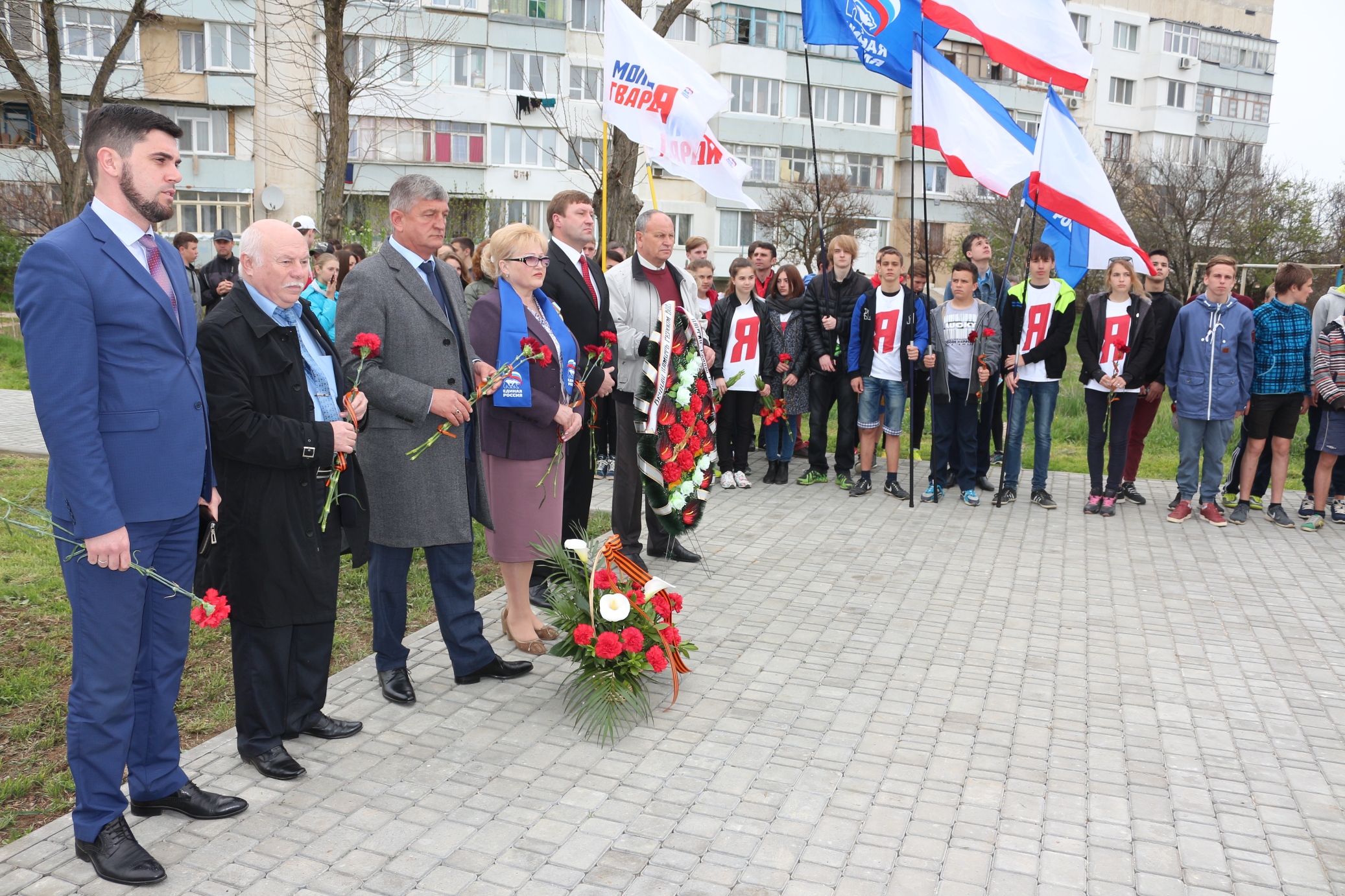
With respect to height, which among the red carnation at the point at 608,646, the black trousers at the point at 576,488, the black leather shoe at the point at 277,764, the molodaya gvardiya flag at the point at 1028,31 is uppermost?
the molodaya gvardiya flag at the point at 1028,31

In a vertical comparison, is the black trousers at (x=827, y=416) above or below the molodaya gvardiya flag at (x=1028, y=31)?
below

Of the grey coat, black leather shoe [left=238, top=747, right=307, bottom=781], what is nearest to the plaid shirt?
the grey coat

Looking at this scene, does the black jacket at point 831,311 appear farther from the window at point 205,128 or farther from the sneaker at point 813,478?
the window at point 205,128

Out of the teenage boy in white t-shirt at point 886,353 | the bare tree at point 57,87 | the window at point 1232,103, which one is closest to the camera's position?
the teenage boy in white t-shirt at point 886,353

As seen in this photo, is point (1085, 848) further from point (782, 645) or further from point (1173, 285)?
point (1173, 285)

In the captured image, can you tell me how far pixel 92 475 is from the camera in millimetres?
3252

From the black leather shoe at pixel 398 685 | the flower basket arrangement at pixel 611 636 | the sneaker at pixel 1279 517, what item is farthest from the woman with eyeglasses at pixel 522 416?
the sneaker at pixel 1279 517

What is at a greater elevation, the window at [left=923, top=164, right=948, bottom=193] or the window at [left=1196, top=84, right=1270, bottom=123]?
the window at [left=1196, top=84, right=1270, bottom=123]

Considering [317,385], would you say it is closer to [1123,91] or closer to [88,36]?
[88,36]

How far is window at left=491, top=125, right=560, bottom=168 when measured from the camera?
41.1 meters

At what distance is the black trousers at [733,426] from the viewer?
10398 millimetres

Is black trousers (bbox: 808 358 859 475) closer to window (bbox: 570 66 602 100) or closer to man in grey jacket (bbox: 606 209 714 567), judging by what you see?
man in grey jacket (bbox: 606 209 714 567)

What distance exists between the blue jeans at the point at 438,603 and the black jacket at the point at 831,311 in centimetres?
592

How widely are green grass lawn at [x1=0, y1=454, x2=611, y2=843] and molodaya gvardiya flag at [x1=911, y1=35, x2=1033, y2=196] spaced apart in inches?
199
